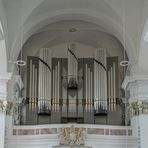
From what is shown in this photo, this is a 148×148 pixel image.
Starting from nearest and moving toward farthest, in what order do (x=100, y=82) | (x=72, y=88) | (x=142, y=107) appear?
1. (x=142, y=107)
2. (x=100, y=82)
3. (x=72, y=88)

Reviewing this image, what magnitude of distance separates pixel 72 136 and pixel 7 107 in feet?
6.70

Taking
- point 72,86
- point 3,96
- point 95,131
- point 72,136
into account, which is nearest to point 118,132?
point 95,131

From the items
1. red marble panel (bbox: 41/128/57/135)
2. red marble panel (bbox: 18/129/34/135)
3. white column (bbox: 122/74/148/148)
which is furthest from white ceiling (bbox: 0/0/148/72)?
red marble panel (bbox: 41/128/57/135)

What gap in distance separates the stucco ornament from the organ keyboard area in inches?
57.7

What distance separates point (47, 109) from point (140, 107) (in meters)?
3.16

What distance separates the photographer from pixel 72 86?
14.7 meters

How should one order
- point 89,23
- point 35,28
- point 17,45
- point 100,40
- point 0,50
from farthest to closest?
point 100,40 → point 89,23 → point 35,28 → point 17,45 → point 0,50

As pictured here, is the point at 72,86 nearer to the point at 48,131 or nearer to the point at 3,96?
the point at 48,131

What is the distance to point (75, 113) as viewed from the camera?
14836 millimetres

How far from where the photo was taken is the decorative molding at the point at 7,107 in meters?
12.4

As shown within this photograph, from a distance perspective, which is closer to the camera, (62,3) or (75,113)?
(62,3)

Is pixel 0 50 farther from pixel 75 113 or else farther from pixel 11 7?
pixel 75 113

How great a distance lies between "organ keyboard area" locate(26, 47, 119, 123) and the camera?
14.2 m

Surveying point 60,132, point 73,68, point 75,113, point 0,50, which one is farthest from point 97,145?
point 0,50
